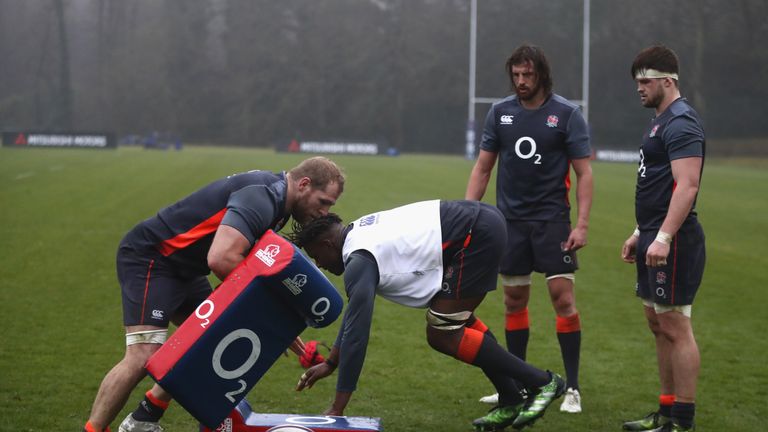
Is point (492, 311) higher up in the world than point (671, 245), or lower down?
lower down

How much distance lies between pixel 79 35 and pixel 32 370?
6989 cm

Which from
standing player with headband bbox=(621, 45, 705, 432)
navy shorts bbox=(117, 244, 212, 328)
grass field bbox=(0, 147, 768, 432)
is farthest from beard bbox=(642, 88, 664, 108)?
navy shorts bbox=(117, 244, 212, 328)

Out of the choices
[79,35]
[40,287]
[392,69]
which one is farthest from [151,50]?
[40,287]

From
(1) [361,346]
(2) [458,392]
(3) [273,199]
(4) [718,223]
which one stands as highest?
(3) [273,199]

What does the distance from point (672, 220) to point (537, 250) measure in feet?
3.65

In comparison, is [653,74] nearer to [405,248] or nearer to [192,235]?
[405,248]

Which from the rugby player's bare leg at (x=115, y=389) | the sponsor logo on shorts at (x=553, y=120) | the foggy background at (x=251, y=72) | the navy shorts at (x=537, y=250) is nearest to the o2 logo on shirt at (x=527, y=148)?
the sponsor logo on shorts at (x=553, y=120)

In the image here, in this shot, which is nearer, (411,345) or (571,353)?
(571,353)

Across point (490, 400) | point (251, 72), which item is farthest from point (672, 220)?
point (251, 72)

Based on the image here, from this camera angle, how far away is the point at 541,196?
596 cm

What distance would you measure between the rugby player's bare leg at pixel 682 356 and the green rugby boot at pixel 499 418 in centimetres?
86

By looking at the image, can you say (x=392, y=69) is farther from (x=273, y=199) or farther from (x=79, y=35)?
(x=273, y=199)

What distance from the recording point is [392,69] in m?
64.4

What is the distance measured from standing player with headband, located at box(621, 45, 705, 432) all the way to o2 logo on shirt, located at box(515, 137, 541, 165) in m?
0.81
